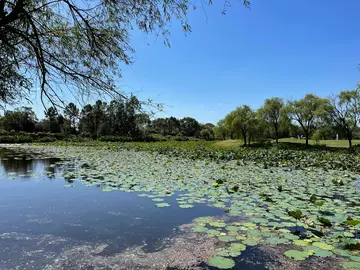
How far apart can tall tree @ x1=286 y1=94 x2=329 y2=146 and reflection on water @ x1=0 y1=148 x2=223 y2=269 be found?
33.8 metres

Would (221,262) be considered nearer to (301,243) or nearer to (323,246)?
(301,243)

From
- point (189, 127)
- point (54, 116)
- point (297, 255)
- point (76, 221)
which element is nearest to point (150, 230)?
point (76, 221)

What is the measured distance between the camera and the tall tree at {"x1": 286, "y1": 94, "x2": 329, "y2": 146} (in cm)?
3438

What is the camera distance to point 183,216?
470cm

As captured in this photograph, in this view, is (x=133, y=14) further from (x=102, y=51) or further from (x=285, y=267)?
(x=285, y=267)

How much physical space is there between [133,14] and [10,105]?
2.02 m

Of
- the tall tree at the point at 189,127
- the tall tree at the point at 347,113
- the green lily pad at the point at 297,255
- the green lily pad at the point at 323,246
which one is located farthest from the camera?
the tall tree at the point at 189,127

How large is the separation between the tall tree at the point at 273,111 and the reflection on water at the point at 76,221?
1326 inches

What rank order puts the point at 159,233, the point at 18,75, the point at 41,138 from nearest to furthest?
the point at 18,75 < the point at 159,233 < the point at 41,138

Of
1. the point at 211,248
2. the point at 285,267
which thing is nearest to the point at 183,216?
the point at 211,248

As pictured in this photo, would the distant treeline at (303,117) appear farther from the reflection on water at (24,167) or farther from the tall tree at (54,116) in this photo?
the tall tree at (54,116)

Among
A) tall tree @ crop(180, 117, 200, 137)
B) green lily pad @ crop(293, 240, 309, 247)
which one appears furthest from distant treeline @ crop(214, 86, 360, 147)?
tall tree @ crop(180, 117, 200, 137)

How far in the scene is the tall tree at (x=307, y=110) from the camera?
34375mm

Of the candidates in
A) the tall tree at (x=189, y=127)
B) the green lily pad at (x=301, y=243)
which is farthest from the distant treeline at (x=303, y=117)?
the tall tree at (x=189, y=127)
